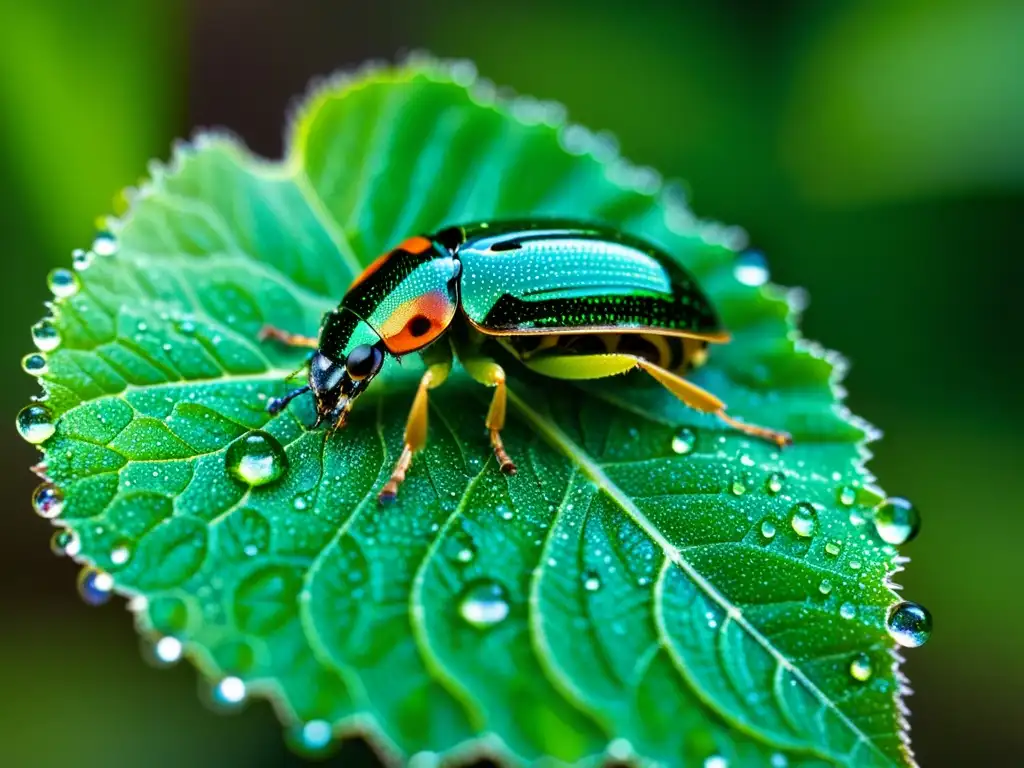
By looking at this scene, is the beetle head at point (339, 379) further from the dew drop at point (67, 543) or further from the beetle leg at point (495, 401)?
the dew drop at point (67, 543)

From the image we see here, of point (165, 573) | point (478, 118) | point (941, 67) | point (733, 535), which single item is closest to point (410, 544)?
point (165, 573)

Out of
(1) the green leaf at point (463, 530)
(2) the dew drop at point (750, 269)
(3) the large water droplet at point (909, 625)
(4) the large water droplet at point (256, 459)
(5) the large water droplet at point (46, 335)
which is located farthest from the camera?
(2) the dew drop at point (750, 269)

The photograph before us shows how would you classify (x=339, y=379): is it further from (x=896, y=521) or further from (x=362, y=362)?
(x=896, y=521)

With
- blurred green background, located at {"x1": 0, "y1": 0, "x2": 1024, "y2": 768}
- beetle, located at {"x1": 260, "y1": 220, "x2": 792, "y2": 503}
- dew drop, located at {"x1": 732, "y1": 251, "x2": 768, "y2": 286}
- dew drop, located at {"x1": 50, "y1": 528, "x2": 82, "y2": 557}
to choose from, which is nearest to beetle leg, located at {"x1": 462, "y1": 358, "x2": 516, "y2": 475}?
beetle, located at {"x1": 260, "y1": 220, "x2": 792, "y2": 503}

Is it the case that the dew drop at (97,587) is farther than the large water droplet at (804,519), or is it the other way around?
the large water droplet at (804,519)

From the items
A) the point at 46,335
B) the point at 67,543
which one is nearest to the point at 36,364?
the point at 46,335

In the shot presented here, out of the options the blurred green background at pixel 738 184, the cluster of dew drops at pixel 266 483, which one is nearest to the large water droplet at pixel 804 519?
the cluster of dew drops at pixel 266 483

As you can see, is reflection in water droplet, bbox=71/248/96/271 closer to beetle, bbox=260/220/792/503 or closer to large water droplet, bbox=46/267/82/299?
large water droplet, bbox=46/267/82/299
